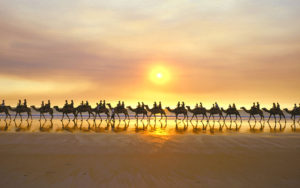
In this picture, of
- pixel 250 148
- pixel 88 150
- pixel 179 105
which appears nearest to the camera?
pixel 88 150

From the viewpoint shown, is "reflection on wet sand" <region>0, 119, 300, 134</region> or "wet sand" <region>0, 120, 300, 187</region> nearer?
"wet sand" <region>0, 120, 300, 187</region>

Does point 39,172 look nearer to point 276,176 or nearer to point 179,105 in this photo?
point 276,176

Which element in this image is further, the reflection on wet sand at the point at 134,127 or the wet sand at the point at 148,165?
the reflection on wet sand at the point at 134,127

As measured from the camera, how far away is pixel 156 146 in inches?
480

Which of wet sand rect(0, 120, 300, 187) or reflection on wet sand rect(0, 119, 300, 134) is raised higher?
reflection on wet sand rect(0, 119, 300, 134)

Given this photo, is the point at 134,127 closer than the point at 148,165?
No

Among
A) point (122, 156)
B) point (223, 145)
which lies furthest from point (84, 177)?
point (223, 145)

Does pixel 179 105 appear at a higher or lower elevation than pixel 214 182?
higher

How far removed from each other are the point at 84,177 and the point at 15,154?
4.09m

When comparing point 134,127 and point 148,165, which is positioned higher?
point 134,127

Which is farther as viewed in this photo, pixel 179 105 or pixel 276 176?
pixel 179 105

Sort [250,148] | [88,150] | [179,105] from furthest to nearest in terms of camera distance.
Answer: [179,105], [250,148], [88,150]

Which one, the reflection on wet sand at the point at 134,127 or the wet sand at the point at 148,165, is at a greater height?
the reflection on wet sand at the point at 134,127

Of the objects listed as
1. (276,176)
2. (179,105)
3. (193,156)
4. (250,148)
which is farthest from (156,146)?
(179,105)
